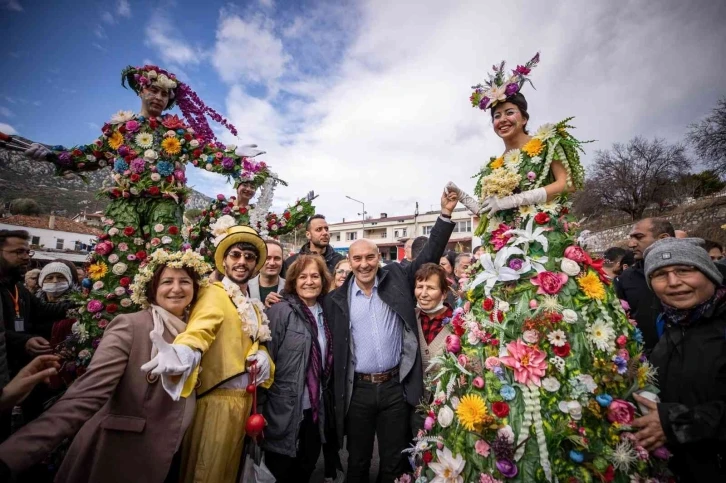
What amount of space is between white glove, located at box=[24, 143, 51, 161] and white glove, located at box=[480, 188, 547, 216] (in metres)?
4.89

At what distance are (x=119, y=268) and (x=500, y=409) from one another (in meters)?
4.00

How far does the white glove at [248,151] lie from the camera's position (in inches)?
170

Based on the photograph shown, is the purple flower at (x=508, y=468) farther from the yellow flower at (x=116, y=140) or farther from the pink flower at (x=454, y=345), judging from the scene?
the yellow flower at (x=116, y=140)

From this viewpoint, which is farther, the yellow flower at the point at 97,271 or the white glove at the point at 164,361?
the yellow flower at the point at 97,271

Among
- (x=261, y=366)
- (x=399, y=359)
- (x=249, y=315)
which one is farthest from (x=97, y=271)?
(x=399, y=359)

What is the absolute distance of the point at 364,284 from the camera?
3.28 meters

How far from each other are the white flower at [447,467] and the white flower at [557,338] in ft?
3.16

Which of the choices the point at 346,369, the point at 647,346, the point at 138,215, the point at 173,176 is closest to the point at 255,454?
the point at 346,369

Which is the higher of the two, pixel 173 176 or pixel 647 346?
pixel 173 176

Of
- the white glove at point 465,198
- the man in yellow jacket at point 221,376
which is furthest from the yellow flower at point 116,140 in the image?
the white glove at point 465,198

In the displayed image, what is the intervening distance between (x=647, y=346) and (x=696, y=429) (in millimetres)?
2724

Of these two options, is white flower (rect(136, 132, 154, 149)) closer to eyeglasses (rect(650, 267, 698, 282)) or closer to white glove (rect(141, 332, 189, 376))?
white glove (rect(141, 332, 189, 376))

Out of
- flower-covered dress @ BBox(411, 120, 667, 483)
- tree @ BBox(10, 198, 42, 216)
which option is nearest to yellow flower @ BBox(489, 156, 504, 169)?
flower-covered dress @ BBox(411, 120, 667, 483)

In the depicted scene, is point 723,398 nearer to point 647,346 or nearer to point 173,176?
point 647,346
